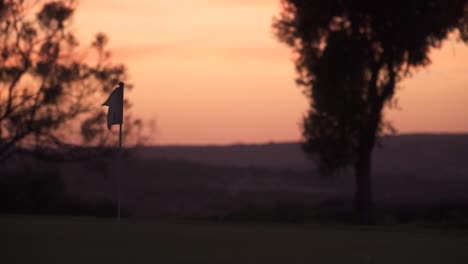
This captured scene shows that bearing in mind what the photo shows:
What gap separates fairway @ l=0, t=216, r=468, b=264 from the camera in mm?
13141

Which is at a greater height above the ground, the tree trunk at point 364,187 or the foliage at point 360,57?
the foliage at point 360,57

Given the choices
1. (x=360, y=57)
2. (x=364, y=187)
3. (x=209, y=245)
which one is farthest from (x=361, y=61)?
(x=209, y=245)

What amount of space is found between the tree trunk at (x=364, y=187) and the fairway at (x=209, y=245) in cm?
1462

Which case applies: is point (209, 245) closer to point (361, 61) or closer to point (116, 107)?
point (116, 107)

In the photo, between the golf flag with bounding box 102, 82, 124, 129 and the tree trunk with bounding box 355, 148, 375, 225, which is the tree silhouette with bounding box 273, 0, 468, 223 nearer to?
the tree trunk with bounding box 355, 148, 375, 225

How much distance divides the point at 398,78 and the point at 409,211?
481 centimetres

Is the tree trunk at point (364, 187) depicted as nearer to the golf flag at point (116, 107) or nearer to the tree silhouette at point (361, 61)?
the tree silhouette at point (361, 61)

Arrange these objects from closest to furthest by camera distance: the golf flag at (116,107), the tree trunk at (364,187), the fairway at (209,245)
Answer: the fairway at (209,245) → the golf flag at (116,107) → the tree trunk at (364,187)

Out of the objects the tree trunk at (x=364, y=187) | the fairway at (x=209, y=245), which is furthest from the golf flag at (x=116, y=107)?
the tree trunk at (x=364, y=187)

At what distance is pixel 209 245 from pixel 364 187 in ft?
64.7

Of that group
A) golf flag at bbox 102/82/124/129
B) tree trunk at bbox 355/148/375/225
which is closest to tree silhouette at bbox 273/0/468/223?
tree trunk at bbox 355/148/375/225

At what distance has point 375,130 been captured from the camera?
112 feet

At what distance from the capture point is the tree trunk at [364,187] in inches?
1319

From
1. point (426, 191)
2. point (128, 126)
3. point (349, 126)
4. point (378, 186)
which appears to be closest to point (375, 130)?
point (349, 126)
